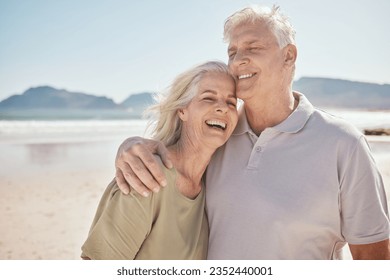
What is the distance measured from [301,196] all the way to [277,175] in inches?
4.8

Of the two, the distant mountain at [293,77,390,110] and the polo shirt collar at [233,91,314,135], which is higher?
the polo shirt collar at [233,91,314,135]

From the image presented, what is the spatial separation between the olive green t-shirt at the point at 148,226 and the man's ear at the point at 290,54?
0.73 meters

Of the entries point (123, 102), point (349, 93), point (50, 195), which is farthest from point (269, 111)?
point (123, 102)

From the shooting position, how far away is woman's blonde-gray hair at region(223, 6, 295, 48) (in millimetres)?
1942

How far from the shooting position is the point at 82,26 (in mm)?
3410

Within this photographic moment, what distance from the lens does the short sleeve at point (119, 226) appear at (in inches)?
65.7

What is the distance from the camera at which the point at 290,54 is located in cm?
202

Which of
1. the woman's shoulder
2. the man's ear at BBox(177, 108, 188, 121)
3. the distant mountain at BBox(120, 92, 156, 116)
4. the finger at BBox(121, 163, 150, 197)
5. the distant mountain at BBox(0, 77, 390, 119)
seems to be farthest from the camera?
the distant mountain at BBox(120, 92, 156, 116)

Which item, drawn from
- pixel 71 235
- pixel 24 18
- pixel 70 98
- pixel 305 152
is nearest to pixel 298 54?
pixel 305 152

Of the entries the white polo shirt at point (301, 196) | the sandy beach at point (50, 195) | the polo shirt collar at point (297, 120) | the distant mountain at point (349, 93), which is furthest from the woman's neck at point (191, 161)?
the sandy beach at point (50, 195)

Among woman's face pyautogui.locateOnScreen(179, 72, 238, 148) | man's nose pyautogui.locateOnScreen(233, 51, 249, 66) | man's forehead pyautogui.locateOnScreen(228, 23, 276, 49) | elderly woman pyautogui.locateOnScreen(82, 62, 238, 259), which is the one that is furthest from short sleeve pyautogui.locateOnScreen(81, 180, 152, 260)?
man's forehead pyautogui.locateOnScreen(228, 23, 276, 49)

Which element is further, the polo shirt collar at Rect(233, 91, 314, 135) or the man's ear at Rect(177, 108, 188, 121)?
the man's ear at Rect(177, 108, 188, 121)

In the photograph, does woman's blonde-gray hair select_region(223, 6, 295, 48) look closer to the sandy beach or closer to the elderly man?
the elderly man
